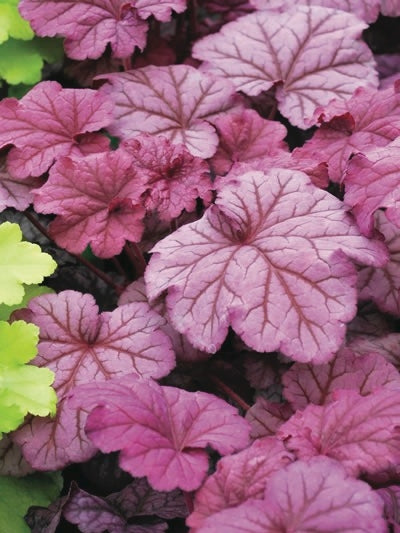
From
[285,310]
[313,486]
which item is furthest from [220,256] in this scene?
Answer: [313,486]

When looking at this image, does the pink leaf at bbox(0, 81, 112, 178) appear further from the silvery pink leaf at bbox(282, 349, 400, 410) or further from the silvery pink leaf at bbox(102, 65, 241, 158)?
the silvery pink leaf at bbox(282, 349, 400, 410)

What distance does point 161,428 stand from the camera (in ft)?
3.75

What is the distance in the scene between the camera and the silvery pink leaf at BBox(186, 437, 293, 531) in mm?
1071

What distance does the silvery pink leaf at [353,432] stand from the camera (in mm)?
1106

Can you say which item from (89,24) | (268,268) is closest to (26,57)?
(89,24)

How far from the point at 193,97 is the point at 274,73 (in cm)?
24

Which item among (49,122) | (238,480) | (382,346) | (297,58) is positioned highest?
(49,122)

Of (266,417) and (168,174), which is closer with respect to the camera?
(266,417)

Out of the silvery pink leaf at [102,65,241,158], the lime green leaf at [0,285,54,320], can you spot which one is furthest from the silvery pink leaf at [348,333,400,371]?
the lime green leaf at [0,285,54,320]

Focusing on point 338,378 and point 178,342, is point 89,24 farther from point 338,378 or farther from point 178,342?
point 338,378

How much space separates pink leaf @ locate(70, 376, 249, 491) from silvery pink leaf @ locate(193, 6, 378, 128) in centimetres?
88

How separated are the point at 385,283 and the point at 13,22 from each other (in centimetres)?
118

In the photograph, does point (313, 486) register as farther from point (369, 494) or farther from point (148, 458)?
point (148, 458)

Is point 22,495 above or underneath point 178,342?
underneath
